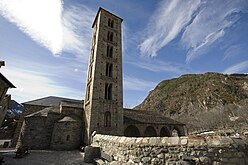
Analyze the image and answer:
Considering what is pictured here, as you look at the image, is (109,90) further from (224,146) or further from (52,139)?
(224,146)

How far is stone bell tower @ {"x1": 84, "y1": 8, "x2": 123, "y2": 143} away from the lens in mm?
17750

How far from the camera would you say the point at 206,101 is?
73.2 meters

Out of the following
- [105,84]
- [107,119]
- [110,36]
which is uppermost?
[110,36]

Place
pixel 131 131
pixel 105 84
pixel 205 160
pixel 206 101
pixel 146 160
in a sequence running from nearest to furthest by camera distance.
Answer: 1. pixel 205 160
2. pixel 146 160
3. pixel 105 84
4. pixel 131 131
5. pixel 206 101

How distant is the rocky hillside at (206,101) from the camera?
43312 millimetres

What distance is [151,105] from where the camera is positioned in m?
102

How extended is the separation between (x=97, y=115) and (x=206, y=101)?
2884 inches

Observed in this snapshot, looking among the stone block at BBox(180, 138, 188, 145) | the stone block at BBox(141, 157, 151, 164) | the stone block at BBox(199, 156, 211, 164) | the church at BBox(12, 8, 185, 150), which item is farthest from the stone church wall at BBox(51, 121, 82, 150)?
the stone block at BBox(199, 156, 211, 164)

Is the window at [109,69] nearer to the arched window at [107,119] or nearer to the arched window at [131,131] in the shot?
the arched window at [107,119]

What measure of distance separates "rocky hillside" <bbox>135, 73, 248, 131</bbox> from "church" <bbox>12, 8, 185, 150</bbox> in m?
30.3

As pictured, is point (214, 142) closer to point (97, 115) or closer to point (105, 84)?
point (97, 115)

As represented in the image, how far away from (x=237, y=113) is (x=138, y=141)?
51.3 m

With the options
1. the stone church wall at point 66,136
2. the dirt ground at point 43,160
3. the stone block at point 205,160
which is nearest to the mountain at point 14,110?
the stone church wall at point 66,136

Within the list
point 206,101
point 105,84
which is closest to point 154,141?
point 105,84
